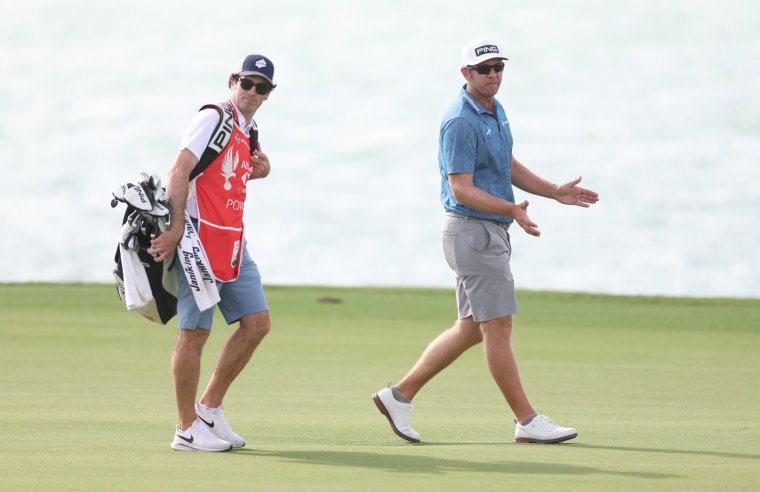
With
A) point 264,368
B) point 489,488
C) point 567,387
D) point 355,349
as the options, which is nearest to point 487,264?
point 489,488

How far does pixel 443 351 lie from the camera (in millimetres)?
8281

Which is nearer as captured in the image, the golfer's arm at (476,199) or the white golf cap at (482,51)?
the golfer's arm at (476,199)

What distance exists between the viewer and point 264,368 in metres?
12.6

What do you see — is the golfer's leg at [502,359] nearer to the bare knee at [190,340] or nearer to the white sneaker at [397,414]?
the white sneaker at [397,414]

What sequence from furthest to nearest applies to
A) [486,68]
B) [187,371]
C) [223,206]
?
[486,68]
[223,206]
[187,371]

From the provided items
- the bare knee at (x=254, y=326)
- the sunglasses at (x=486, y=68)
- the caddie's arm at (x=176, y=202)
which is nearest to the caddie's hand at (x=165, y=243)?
the caddie's arm at (x=176, y=202)

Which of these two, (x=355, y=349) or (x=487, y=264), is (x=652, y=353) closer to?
(x=355, y=349)

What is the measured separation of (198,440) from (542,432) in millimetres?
1933

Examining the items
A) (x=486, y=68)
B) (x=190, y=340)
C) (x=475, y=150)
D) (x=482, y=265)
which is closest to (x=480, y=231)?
(x=482, y=265)

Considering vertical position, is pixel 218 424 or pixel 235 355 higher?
pixel 235 355

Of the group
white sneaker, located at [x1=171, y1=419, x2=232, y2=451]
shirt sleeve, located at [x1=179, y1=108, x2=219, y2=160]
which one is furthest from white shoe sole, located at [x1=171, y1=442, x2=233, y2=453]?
shirt sleeve, located at [x1=179, y1=108, x2=219, y2=160]

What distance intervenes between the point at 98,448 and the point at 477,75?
2.99 meters

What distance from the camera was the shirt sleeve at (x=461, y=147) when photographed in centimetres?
799

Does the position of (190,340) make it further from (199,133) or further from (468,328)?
(468,328)
